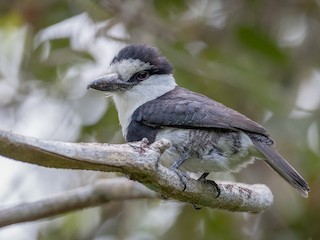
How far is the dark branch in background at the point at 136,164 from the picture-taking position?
1.89 metres

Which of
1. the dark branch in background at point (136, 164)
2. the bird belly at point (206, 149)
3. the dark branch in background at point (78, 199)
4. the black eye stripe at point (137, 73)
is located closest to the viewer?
the dark branch in background at point (136, 164)

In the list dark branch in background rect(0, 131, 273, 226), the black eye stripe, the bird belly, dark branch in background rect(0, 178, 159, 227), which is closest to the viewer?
dark branch in background rect(0, 131, 273, 226)

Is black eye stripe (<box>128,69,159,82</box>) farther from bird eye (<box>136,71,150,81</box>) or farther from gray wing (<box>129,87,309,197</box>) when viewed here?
gray wing (<box>129,87,309,197</box>)

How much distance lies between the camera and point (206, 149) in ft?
9.70

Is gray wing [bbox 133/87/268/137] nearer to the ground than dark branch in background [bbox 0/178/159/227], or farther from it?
farther from it

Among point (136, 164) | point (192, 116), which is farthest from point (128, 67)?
point (136, 164)

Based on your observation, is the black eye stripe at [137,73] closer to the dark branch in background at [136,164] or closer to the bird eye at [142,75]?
the bird eye at [142,75]

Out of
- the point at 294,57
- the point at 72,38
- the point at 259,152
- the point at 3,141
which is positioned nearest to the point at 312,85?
the point at 294,57

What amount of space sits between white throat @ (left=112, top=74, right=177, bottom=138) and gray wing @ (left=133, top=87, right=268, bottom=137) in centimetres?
10

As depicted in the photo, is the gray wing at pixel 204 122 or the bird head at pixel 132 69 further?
the bird head at pixel 132 69

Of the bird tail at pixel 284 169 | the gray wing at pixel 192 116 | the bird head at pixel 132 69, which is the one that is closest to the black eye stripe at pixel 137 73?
the bird head at pixel 132 69

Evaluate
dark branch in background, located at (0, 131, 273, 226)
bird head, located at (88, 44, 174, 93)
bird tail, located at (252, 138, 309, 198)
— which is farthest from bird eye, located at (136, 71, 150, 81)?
dark branch in background, located at (0, 131, 273, 226)

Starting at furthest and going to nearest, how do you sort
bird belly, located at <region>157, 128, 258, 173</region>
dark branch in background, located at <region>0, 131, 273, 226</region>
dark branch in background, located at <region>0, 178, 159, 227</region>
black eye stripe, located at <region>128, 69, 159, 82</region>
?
black eye stripe, located at <region>128, 69, 159, 82</region>
dark branch in background, located at <region>0, 178, 159, 227</region>
bird belly, located at <region>157, 128, 258, 173</region>
dark branch in background, located at <region>0, 131, 273, 226</region>

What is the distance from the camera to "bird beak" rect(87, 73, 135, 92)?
3.27 m
